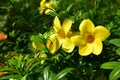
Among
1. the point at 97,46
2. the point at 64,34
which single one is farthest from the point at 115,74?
the point at 64,34

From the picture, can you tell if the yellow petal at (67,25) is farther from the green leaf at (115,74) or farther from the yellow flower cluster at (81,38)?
the green leaf at (115,74)

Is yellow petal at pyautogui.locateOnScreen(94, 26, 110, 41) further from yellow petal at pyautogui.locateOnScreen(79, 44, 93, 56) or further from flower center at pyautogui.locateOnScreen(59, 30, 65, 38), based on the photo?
flower center at pyautogui.locateOnScreen(59, 30, 65, 38)

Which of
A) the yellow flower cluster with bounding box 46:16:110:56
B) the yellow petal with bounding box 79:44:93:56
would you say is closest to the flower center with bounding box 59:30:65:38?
the yellow flower cluster with bounding box 46:16:110:56

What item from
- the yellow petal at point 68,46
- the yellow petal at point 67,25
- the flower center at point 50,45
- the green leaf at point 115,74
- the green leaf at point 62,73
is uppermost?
the yellow petal at point 67,25

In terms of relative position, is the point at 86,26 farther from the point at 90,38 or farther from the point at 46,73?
the point at 46,73

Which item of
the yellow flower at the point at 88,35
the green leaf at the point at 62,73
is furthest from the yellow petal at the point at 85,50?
the green leaf at the point at 62,73

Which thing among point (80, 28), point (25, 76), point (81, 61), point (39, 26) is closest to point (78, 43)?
point (80, 28)

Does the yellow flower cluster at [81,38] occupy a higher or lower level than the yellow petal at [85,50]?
higher
